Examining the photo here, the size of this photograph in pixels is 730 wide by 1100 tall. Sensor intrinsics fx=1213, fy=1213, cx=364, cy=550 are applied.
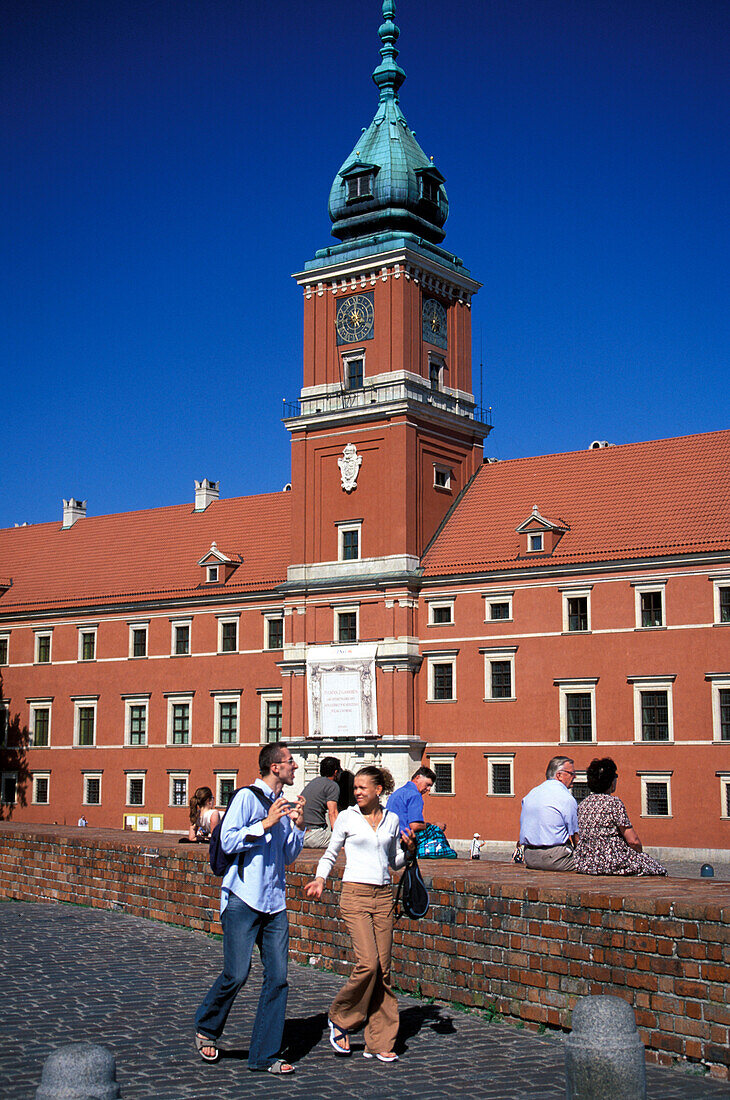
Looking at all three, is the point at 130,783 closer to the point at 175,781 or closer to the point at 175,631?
the point at 175,781

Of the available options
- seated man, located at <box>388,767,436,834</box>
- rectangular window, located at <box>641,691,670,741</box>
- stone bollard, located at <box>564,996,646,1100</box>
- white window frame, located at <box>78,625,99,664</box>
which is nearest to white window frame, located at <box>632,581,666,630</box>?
rectangular window, located at <box>641,691,670,741</box>

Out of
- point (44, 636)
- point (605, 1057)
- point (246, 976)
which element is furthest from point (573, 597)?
point (605, 1057)

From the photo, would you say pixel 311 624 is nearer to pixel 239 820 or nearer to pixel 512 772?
pixel 512 772

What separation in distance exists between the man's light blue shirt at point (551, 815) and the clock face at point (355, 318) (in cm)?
3666

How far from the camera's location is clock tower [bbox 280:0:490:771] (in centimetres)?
4428

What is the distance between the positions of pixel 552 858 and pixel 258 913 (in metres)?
3.51

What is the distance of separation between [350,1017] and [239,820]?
1674mm

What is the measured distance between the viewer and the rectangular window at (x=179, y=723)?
4959 centimetres

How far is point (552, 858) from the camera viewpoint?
11156 mm

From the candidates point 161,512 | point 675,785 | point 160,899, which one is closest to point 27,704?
point 161,512

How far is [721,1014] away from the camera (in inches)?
316

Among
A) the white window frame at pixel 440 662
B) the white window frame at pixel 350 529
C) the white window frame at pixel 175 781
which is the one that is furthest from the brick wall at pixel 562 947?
the white window frame at pixel 175 781

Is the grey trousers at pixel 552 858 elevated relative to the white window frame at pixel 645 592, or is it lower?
lower

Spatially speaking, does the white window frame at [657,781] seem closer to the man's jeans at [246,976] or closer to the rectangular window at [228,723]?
the rectangular window at [228,723]
